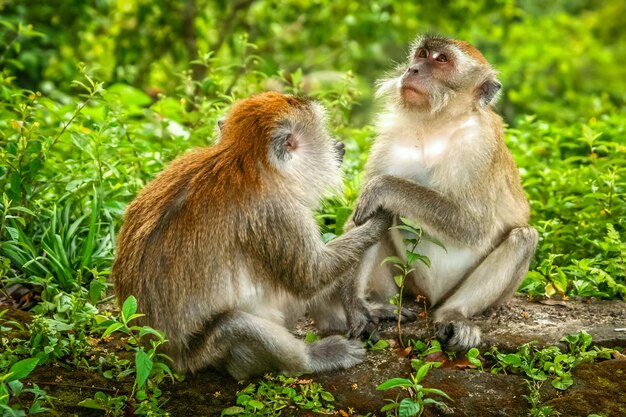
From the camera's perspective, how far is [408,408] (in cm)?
391

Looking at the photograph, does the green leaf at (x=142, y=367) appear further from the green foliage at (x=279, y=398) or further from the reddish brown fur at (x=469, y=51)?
the reddish brown fur at (x=469, y=51)

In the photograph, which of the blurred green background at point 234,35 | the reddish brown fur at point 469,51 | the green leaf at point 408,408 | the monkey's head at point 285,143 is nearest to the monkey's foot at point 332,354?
the green leaf at point 408,408

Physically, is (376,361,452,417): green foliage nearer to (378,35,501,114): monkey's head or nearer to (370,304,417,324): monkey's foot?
(370,304,417,324): monkey's foot

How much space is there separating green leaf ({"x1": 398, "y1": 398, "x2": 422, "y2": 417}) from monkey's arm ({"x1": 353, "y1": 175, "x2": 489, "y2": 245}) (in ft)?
4.19

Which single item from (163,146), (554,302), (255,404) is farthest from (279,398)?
(163,146)

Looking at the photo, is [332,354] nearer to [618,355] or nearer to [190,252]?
[190,252]

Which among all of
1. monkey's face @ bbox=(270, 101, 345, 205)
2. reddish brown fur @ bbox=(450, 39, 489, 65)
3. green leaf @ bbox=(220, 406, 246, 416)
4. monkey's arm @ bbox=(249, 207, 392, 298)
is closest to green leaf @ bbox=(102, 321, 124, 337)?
green leaf @ bbox=(220, 406, 246, 416)

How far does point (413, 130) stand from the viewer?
5.19 metres

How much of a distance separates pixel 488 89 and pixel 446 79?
270mm

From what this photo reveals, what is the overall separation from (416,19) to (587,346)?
6932 mm

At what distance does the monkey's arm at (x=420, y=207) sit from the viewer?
4879mm

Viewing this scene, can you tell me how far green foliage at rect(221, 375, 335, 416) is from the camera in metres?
4.08

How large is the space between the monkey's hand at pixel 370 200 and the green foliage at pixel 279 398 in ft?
3.50

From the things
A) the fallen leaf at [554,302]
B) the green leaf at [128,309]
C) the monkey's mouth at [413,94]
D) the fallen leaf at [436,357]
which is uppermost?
the monkey's mouth at [413,94]
